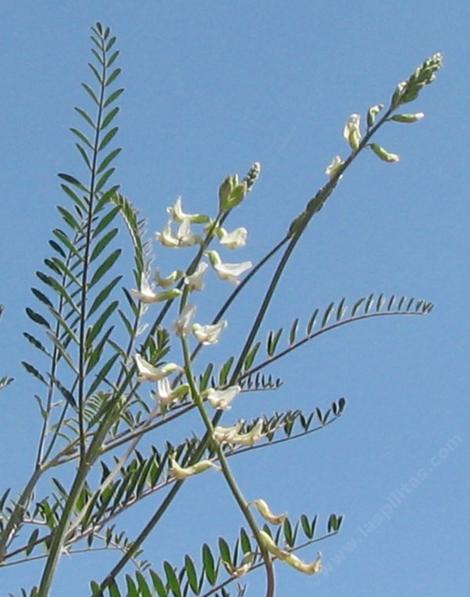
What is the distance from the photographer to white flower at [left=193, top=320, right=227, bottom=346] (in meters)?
1.08

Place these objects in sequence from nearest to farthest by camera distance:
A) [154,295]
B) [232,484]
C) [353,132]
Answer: [232,484] → [154,295] → [353,132]

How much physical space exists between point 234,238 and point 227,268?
52mm

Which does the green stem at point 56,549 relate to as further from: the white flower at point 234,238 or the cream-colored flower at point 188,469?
the white flower at point 234,238

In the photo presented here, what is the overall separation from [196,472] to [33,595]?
35 centimetres

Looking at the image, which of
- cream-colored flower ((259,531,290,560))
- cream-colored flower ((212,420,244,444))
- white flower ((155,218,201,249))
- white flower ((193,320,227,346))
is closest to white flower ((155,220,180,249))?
white flower ((155,218,201,249))

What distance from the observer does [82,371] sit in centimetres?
133

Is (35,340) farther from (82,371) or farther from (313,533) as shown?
(313,533)

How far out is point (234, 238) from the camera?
3.84 feet

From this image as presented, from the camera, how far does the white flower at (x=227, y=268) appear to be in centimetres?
112

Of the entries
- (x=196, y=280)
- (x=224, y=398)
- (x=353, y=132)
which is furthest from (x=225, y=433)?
(x=353, y=132)

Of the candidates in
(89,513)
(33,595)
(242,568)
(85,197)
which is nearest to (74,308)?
(85,197)

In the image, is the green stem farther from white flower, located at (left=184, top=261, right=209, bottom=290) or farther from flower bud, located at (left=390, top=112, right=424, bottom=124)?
flower bud, located at (left=390, top=112, right=424, bottom=124)

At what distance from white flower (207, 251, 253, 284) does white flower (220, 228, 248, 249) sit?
0.02m

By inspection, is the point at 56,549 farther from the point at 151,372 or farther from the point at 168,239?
the point at 168,239
